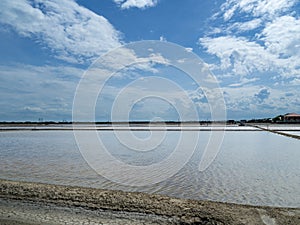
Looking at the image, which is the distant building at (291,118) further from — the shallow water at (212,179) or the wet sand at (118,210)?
the wet sand at (118,210)

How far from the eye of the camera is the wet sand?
455 centimetres

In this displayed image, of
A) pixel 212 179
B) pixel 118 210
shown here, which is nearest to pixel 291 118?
pixel 212 179

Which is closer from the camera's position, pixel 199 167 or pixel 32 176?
pixel 32 176

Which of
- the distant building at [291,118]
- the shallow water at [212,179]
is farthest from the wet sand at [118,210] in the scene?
the distant building at [291,118]

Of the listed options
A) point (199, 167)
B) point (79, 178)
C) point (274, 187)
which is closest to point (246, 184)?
point (274, 187)

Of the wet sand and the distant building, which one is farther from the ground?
the distant building

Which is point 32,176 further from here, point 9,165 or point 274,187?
point 274,187

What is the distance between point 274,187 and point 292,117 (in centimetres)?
9064

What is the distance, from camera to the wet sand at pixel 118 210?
455 centimetres

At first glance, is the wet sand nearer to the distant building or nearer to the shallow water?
the shallow water

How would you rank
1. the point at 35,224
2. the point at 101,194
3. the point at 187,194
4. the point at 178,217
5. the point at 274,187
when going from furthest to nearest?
the point at 274,187 → the point at 187,194 → the point at 101,194 → the point at 178,217 → the point at 35,224

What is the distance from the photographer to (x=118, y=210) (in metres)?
5.04

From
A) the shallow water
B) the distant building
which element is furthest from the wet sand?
the distant building

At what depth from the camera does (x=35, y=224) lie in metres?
4.32
